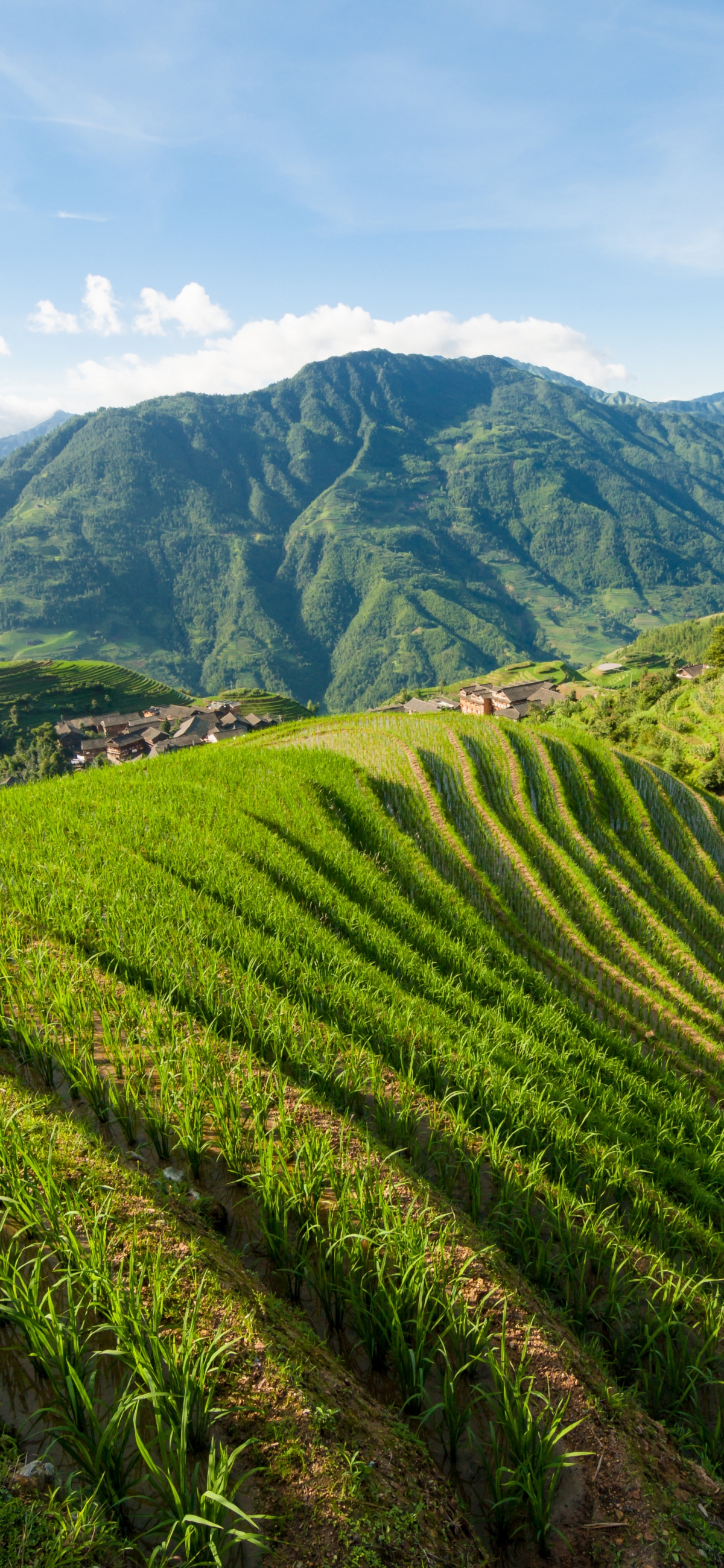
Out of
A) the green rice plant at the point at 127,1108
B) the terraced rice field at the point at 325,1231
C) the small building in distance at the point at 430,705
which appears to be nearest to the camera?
the terraced rice field at the point at 325,1231

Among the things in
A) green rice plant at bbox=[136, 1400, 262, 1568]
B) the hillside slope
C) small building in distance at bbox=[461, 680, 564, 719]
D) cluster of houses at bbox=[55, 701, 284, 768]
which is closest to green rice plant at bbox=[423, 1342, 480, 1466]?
green rice plant at bbox=[136, 1400, 262, 1568]

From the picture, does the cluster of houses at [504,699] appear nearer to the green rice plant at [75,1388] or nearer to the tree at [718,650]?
the tree at [718,650]

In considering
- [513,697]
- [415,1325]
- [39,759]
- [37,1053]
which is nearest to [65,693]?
[39,759]

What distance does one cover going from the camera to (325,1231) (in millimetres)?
3625

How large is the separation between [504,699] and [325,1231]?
100997 millimetres

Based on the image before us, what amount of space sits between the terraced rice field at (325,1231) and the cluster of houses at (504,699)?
80.0 meters

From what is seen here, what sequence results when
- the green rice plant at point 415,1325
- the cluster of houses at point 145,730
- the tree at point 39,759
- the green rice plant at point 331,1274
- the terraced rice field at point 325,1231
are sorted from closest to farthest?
the terraced rice field at point 325,1231 < the green rice plant at point 415,1325 < the green rice plant at point 331,1274 < the tree at point 39,759 < the cluster of houses at point 145,730

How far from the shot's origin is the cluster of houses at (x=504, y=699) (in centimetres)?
9175

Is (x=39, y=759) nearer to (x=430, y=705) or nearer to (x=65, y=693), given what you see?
(x=65, y=693)

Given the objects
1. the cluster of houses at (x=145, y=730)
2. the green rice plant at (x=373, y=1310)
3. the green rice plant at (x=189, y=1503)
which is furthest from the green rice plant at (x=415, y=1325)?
the cluster of houses at (x=145, y=730)

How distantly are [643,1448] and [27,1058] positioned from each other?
4.14 metres

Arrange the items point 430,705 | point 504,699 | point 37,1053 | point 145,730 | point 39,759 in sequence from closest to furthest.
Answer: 1. point 37,1053
2. point 39,759
3. point 504,699
4. point 145,730
5. point 430,705

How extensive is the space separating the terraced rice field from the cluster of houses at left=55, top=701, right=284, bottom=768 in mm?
81422

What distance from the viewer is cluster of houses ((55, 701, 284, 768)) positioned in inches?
3797
